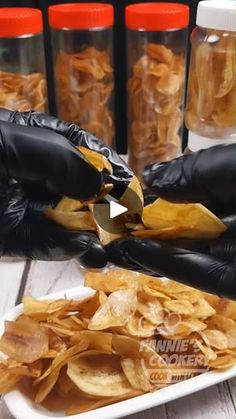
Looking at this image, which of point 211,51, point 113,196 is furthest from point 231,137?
point 113,196

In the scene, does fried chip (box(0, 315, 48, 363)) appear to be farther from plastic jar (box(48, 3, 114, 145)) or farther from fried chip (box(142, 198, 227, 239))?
plastic jar (box(48, 3, 114, 145))

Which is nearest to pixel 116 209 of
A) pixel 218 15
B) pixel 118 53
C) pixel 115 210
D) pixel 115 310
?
pixel 115 210

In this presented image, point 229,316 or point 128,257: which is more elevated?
point 128,257

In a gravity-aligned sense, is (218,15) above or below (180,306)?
above

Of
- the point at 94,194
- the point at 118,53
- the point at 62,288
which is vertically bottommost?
the point at 62,288

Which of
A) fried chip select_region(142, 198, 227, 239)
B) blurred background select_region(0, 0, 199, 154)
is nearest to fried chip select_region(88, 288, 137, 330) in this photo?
fried chip select_region(142, 198, 227, 239)

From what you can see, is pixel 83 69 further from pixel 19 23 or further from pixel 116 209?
pixel 116 209

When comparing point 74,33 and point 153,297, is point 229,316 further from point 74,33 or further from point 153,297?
point 74,33
